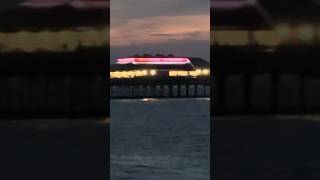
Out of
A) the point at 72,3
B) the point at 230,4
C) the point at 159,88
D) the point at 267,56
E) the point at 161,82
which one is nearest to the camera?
the point at 72,3

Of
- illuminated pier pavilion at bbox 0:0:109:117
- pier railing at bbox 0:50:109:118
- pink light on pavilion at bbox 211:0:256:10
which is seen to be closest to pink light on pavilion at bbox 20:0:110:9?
illuminated pier pavilion at bbox 0:0:109:117

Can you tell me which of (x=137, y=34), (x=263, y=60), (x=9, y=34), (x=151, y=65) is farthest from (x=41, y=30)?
(x=151, y=65)

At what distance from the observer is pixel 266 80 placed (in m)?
6.56

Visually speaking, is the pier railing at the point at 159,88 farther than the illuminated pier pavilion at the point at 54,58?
Yes

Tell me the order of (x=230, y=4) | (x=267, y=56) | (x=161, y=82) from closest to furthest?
(x=230, y=4)
(x=267, y=56)
(x=161, y=82)

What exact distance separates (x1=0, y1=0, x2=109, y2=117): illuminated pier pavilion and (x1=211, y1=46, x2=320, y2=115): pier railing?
0.97m

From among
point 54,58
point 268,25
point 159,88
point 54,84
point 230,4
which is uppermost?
point 230,4

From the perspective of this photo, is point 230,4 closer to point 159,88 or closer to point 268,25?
point 268,25

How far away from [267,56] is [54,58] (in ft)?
5.82

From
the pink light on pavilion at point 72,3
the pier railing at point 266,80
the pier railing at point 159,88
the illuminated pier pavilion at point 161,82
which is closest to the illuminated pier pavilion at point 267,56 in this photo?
the pier railing at point 266,80

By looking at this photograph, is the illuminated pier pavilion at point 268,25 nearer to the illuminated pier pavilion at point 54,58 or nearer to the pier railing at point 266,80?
the pier railing at point 266,80

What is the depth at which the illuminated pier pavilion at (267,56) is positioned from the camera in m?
6.51

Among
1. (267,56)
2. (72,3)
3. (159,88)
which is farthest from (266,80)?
(159,88)

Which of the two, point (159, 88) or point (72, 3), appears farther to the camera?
point (159, 88)
